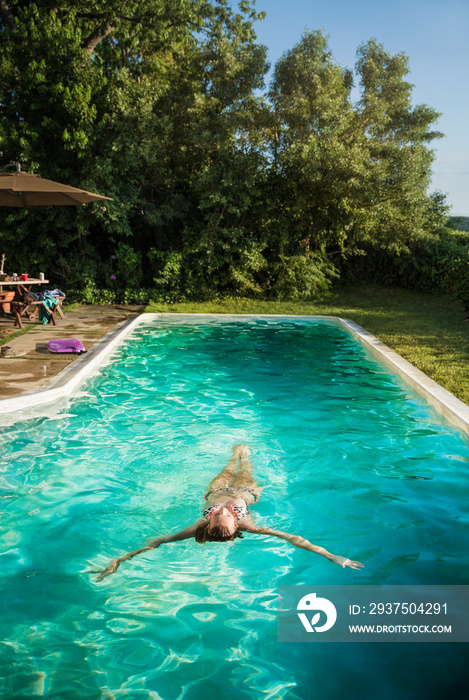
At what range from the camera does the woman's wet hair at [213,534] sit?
371cm

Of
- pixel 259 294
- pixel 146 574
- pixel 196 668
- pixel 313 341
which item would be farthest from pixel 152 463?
pixel 259 294

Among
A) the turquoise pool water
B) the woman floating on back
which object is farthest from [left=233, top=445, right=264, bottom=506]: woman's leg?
the turquoise pool water

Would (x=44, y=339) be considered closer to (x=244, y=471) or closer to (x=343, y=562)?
(x=244, y=471)

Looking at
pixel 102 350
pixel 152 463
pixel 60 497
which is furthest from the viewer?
pixel 102 350

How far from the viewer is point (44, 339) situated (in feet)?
34.6

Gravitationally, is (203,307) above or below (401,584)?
above

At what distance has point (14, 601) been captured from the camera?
11.7 feet

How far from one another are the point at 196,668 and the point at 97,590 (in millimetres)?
1021

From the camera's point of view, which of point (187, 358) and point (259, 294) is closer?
point (187, 358)

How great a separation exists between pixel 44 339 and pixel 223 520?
313 inches

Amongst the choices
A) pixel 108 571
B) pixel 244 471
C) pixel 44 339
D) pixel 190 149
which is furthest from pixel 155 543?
pixel 190 149

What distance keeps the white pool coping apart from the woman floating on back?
2.78m

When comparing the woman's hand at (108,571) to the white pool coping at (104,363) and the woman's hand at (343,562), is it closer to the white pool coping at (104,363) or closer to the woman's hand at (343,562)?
the woman's hand at (343,562)

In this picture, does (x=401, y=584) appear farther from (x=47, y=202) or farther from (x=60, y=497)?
(x=47, y=202)
